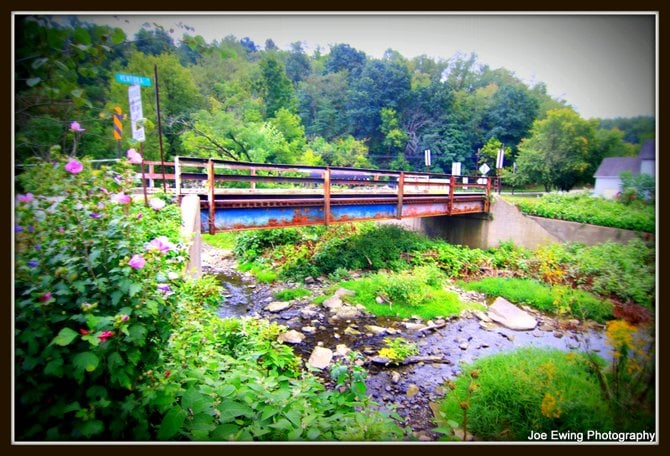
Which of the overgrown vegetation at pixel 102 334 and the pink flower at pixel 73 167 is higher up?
the pink flower at pixel 73 167

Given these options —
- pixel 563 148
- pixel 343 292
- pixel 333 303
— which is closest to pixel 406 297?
pixel 343 292

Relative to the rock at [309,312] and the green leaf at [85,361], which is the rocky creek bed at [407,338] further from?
the green leaf at [85,361]

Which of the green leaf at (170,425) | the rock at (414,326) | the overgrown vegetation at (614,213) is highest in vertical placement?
the overgrown vegetation at (614,213)

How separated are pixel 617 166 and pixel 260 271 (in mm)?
9215

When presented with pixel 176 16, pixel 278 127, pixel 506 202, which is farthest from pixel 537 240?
pixel 176 16

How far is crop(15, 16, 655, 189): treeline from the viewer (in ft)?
6.65

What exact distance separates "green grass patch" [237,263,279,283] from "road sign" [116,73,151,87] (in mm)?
7199

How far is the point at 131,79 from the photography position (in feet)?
9.06

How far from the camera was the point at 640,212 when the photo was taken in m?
2.51

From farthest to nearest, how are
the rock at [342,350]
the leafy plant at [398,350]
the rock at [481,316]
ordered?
the rock at [481,316]
the rock at [342,350]
the leafy plant at [398,350]

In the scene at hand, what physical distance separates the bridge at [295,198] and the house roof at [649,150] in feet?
15.8

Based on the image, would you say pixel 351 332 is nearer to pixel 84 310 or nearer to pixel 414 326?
pixel 414 326

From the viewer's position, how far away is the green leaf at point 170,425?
1.73 meters

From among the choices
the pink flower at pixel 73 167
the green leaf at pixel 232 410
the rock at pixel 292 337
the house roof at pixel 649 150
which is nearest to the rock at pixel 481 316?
the rock at pixel 292 337
